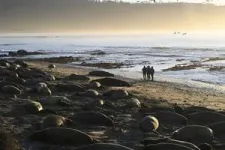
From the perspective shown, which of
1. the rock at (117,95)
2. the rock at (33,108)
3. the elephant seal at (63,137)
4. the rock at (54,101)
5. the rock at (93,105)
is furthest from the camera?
the rock at (117,95)

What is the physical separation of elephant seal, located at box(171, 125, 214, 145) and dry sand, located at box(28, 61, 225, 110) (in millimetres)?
6003

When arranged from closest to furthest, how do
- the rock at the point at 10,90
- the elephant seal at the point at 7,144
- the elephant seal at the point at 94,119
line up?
the elephant seal at the point at 7,144
the elephant seal at the point at 94,119
the rock at the point at 10,90

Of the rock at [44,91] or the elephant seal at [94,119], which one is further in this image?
the rock at [44,91]

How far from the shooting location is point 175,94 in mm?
20156

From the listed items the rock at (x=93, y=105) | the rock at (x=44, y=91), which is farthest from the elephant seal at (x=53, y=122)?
the rock at (x=44, y=91)

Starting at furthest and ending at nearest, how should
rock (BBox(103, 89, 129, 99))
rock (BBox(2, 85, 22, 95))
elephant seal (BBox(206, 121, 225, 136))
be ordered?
rock (BBox(103, 89, 129, 99)) → rock (BBox(2, 85, 22, 95)) → elephant seal (BBox(206, 121, 225, 136))

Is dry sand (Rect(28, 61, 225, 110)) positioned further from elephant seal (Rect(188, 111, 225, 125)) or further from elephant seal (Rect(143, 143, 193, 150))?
elephant seal (Rect(143, 143, 193, 150))

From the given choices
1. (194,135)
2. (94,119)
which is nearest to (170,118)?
(194,135)

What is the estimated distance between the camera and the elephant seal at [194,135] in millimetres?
10172

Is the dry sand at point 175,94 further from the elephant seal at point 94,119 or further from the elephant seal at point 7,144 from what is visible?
the elephant seal at point 7,144

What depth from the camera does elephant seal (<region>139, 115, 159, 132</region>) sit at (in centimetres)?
1121

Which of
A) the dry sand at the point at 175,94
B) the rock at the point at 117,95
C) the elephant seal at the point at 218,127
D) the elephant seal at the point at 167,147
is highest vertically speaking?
the elephant seal at the point at 167,147

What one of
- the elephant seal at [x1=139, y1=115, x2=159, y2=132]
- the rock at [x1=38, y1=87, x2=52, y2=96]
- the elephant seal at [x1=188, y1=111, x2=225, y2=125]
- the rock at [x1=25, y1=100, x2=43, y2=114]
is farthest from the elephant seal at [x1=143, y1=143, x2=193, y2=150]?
the rock at [x1=38, y1=87, x2=52, y2=96]

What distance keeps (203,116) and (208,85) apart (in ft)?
39.1
